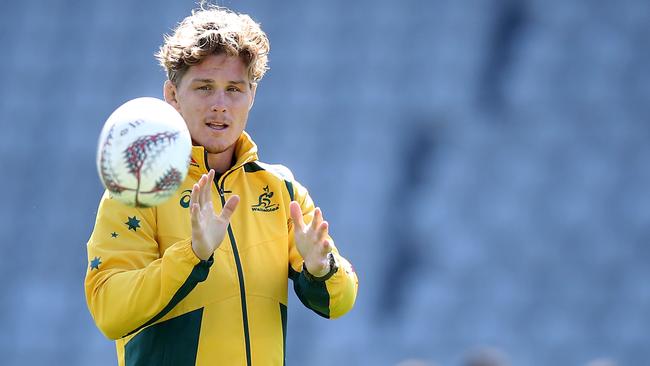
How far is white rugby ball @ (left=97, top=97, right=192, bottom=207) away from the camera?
10.1 ft

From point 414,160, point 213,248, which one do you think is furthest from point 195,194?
point 414,160

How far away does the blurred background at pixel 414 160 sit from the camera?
29.0 feet

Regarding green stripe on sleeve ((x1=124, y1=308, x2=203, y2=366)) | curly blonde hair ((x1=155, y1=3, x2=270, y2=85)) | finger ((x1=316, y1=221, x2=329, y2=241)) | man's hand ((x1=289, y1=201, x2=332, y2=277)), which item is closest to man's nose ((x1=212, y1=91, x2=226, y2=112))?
curly blonde hair ((x1=155, y1=3, x2=270, y2=85))

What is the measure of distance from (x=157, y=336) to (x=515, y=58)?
6835mm

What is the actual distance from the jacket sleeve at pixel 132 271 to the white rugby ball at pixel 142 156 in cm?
19

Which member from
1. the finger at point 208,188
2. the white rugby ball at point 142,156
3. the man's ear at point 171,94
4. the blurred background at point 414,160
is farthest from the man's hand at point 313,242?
the blurred background at point 414,160

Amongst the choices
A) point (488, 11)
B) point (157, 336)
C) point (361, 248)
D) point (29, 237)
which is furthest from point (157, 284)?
point (488, 11)

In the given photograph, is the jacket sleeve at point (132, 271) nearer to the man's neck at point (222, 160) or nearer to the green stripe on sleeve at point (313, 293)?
the man's neck at point (222, 160)

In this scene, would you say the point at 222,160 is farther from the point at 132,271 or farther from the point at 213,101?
the point at 132,271

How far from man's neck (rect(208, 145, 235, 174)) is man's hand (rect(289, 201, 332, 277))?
1.09ft

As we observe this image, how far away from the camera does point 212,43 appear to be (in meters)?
3.44

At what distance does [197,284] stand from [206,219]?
282mm

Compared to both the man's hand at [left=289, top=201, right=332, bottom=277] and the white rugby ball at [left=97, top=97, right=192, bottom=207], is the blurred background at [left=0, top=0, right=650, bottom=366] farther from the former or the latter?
the white rugby ball at [left=97, top=97, right=192, bottom=207]

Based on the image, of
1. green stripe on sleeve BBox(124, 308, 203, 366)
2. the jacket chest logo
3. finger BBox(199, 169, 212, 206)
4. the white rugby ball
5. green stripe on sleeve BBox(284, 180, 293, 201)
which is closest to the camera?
the white rugby ball
